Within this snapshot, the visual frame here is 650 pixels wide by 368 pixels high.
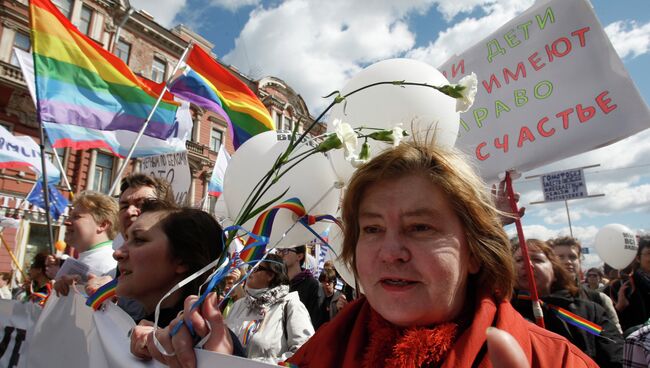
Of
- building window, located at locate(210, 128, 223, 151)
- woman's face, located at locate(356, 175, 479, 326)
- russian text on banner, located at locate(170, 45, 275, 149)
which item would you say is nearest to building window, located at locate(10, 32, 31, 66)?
building window, located at locate(210, 128, 223, 151)

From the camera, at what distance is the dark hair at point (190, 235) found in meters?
1.72

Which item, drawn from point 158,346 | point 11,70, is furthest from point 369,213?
point 11,70

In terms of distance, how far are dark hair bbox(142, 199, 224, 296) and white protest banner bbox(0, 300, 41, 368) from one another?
94 cm

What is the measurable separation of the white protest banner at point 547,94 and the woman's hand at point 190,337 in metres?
1.79

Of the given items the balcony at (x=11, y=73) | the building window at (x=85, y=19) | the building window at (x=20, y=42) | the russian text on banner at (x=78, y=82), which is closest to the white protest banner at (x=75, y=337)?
the russian text on banner at (x=78, y=82)

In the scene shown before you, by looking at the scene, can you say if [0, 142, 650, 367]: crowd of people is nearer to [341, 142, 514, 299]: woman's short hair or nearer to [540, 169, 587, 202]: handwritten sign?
[341, 142, 514, 299]: woman's short hair

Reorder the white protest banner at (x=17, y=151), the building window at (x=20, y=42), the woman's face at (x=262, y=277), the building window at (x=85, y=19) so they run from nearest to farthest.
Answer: the woman's face at (x=262, y=277) < the white protest banner at (x=17, y=151) < the building window at (x=20, y=42) < the building window at (x=85, y=19)

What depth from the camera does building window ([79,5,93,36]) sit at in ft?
52.4

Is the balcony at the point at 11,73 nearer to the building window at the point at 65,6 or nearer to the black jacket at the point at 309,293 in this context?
the building window at the point at 65,6

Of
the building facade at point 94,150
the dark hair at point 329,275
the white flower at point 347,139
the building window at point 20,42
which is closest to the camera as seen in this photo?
the white flower at point 347,139

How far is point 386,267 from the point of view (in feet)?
3.66

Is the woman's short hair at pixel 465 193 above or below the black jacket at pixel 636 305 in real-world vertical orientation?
above

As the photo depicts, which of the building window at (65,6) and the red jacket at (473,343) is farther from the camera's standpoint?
the building window at (65,6)

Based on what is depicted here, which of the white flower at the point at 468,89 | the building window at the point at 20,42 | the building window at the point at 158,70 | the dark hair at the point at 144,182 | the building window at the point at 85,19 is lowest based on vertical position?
the dark hair at the point at 144,182
